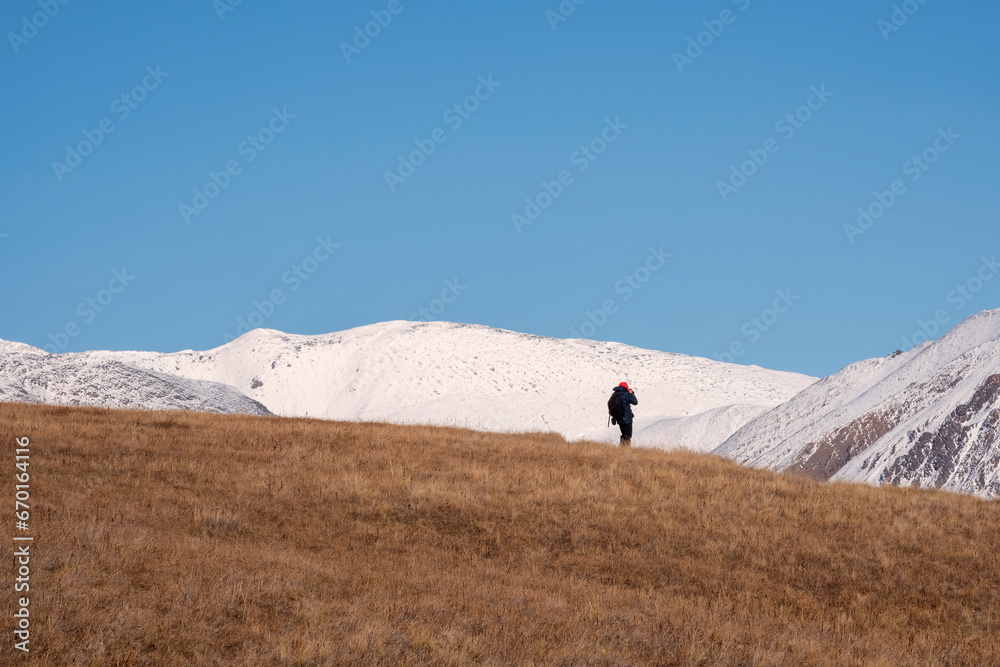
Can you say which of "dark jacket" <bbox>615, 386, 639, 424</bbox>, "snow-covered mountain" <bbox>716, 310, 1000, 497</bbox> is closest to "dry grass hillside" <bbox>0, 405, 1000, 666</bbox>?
"dark jacket" <bbox>615, 386, 639, 424</bbox>

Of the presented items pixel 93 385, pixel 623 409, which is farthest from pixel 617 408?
pixel 93 385

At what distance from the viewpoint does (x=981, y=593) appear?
1446 cm

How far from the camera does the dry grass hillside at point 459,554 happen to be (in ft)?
31.1

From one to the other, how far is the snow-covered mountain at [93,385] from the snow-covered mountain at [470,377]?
37423 millimetres

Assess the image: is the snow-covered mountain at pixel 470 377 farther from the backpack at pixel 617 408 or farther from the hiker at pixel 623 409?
the backpack at pixel 617 408

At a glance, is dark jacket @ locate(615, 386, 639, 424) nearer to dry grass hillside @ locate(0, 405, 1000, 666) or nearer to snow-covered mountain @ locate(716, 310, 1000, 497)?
dry grass hillside @ locate(0, 405, 1000, 666)

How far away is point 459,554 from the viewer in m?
14.7

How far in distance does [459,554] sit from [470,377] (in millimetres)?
145827

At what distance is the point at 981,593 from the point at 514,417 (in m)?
126

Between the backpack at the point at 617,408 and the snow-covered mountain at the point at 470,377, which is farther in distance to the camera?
the snow-covered mountain at the point at 470,377

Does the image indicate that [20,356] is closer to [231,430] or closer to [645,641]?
[231,430]

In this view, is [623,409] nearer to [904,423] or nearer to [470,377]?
[904,423]

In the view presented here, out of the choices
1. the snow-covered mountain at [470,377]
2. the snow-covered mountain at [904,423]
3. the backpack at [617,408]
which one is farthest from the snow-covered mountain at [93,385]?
the backpack at [617,408]

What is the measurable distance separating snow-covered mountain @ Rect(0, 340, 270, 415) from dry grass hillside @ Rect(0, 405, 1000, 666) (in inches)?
2343
